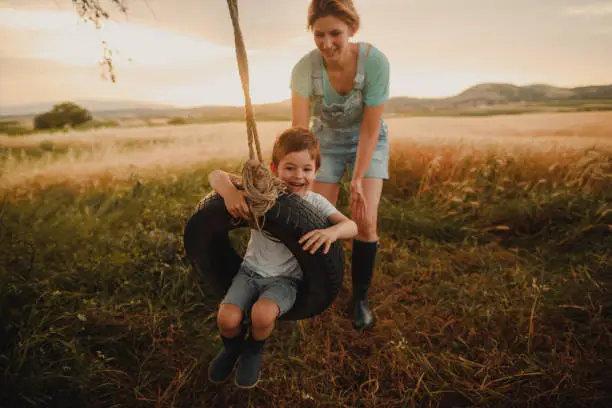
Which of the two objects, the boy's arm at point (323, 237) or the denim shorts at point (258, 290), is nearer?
the boy's arm at point (323, 237)

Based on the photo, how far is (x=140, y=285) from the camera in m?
2.91

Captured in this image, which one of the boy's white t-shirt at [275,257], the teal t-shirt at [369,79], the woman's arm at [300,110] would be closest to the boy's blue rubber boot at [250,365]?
Answer: the boy's white t-shirt at [275,257]

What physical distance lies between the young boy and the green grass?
235mm

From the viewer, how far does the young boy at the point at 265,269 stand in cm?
181

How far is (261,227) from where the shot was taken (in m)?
1.75

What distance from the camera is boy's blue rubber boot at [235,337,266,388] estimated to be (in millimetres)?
2068

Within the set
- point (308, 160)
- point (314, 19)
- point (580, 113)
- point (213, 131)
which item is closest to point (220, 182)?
point (308, 160)

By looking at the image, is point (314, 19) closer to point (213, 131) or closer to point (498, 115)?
point (213, 131)

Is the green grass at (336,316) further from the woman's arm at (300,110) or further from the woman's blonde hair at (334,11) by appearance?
the woman's blonde hair at (334,11)

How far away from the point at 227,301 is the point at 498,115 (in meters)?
6.68

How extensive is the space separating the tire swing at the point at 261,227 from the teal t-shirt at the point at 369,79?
0.89m

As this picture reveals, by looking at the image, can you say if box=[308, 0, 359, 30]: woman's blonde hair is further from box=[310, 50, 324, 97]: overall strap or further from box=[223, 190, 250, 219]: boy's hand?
box=[223, 190, 250, 219]: boy's hand

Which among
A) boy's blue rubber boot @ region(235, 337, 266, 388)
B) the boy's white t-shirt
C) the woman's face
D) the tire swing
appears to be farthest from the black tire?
the woman's face

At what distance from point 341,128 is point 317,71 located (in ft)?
1.43
